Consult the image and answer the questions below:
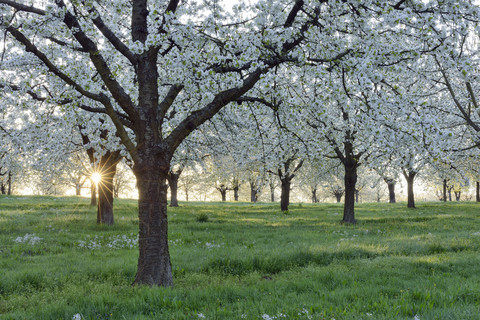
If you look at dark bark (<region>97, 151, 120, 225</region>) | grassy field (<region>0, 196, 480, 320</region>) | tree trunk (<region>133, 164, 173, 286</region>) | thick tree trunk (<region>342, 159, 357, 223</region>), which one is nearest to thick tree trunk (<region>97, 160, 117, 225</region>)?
dark bark (<region>97, 151, 120, 225</region>)

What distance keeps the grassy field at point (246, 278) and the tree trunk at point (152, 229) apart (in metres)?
0.47

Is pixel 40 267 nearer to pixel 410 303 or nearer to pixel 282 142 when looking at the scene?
pixel 282 142

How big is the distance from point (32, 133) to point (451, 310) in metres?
15.1

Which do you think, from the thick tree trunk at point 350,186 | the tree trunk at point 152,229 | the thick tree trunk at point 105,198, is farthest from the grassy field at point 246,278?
the thick tree trunk at point 350,186

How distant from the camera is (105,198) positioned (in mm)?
17297

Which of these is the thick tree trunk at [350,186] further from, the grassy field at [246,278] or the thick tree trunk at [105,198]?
the thick tree trunk at [105,198]

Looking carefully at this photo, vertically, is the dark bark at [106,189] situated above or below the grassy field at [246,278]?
above

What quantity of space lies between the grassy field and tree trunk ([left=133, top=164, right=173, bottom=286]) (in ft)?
1.56

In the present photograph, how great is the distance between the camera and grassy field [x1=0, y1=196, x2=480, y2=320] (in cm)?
555

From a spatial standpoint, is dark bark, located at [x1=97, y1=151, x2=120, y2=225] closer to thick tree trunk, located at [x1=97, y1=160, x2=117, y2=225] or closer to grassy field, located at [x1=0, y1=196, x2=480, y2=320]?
thick tree trunk, located at [x1=97, y1=160, x2=117, y2=225]

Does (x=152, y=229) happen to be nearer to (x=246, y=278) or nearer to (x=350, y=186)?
(x=246, y=278)

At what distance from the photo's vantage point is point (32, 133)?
13.6 metres

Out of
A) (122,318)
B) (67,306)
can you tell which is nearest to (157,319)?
(122,318)

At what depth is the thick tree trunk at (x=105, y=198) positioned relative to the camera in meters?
17.1
